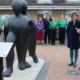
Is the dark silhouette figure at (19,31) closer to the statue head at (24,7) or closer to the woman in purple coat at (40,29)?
the statue head at (24,7)

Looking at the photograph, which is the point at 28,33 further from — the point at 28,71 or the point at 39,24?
the point at 39,24

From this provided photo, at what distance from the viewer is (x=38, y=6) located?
1894 cm

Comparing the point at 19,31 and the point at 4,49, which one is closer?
the point at 4,49

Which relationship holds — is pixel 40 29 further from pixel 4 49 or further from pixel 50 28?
pixel 4 49

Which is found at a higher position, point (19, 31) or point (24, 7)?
point (24, 7)

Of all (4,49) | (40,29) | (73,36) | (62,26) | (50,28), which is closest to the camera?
(4,49)

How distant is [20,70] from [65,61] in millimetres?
2326

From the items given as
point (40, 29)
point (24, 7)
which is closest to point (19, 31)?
point (24, 7)

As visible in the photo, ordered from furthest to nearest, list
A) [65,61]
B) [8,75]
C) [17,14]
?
[65,61]
[17,14]
[8,75]

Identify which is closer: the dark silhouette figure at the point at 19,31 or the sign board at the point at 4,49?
the sign board at the point at 4,49

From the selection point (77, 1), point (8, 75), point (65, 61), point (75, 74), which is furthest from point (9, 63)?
point (77, 1)

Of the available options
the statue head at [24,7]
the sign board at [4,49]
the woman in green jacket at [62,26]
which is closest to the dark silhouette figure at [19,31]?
the statue head at [24,7]

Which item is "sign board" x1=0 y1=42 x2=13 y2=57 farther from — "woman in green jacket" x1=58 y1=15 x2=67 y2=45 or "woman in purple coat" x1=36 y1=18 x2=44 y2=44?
"woman in green jacket" x1=58 y1=15 x2=67 y2=45

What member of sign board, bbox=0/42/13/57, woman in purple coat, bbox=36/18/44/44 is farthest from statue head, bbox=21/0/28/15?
woman in purple coat, bbox=36/18/44/44
